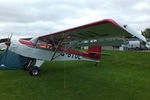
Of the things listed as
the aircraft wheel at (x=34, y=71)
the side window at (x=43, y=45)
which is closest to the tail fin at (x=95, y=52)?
the side window at (x=43, y=45)

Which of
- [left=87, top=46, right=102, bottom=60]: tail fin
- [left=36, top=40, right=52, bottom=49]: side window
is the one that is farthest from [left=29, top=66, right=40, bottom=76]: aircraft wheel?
[left=87, top=46, right=102, bottom=60]: tail fin

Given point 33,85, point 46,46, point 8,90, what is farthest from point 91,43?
point 8,90

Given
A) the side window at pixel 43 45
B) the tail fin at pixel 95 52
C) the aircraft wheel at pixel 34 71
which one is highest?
the side window at pixel 43 45

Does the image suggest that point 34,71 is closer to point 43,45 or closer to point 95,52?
point 43,45

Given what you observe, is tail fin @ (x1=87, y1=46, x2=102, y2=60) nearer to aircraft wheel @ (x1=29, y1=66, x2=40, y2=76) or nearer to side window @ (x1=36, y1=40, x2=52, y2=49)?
side window @ (x1=36, y1=40, x2=52, y2=49)

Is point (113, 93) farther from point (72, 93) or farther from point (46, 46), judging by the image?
point (46, 46)

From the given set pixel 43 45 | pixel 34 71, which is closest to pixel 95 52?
pixel 43 45

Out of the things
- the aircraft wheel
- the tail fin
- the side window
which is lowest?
the aircraft wheel

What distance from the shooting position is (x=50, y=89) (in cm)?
471

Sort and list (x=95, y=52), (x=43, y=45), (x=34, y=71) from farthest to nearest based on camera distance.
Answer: (x=95, y=52), (x=43, y=45), (x=34, y=71)

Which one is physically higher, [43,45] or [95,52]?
[43,45]

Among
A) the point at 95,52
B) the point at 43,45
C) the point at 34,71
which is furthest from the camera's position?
the point at 95,52

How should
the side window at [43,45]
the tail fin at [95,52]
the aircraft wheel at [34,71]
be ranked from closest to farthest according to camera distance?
the aircraft wheel at [34,71] → the side window at [43,45] → the tail fin at [95,52]

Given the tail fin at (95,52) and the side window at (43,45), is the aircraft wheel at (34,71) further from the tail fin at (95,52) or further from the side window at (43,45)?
the tail fin at (95,52)
